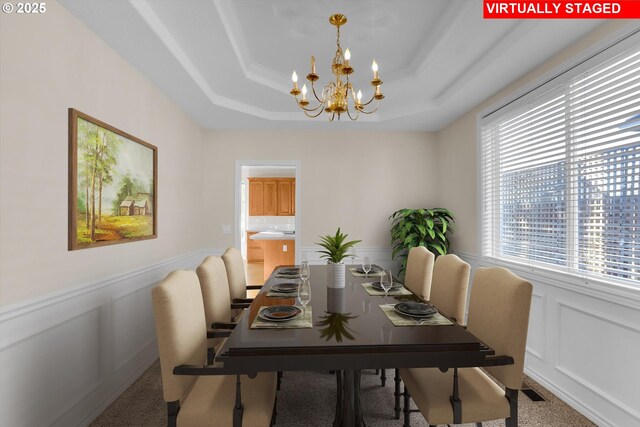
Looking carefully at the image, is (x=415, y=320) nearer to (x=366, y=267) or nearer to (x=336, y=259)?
(x=336, y=259)

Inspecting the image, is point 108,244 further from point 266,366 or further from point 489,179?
point 489,179

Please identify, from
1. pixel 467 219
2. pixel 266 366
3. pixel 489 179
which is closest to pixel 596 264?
pixel 489 179

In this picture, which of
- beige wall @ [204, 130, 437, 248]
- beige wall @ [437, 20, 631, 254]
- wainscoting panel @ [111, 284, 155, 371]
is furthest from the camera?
beige wall @ [204, 130, 437, 248]

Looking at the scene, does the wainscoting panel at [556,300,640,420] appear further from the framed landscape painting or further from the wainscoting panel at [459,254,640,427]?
the framed landscape painting

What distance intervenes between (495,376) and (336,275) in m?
1.08

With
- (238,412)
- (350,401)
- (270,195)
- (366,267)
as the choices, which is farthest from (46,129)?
(270,195)

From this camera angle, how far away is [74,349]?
6.81 feet

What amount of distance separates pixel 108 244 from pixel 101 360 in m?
0.83

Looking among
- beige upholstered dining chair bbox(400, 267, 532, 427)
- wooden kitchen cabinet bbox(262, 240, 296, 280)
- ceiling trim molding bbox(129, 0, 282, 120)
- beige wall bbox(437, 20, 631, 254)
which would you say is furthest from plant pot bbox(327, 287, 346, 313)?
wooden kitchen cabinet bbox(262, 240, 296, 280)

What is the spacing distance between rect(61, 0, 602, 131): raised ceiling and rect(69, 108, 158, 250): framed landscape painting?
0.69 meters

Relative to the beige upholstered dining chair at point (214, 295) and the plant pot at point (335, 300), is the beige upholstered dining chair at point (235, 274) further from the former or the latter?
the plant pot at point (335, 300)

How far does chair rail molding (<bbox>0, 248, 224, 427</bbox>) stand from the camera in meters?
1.66

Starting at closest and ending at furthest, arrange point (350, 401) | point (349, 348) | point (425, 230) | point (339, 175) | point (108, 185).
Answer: point (349, 348), point (350, 401), point (108, 185), point (425, 230), point (339, 175)

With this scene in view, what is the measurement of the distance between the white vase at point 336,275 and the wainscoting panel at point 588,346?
5.65 feet
